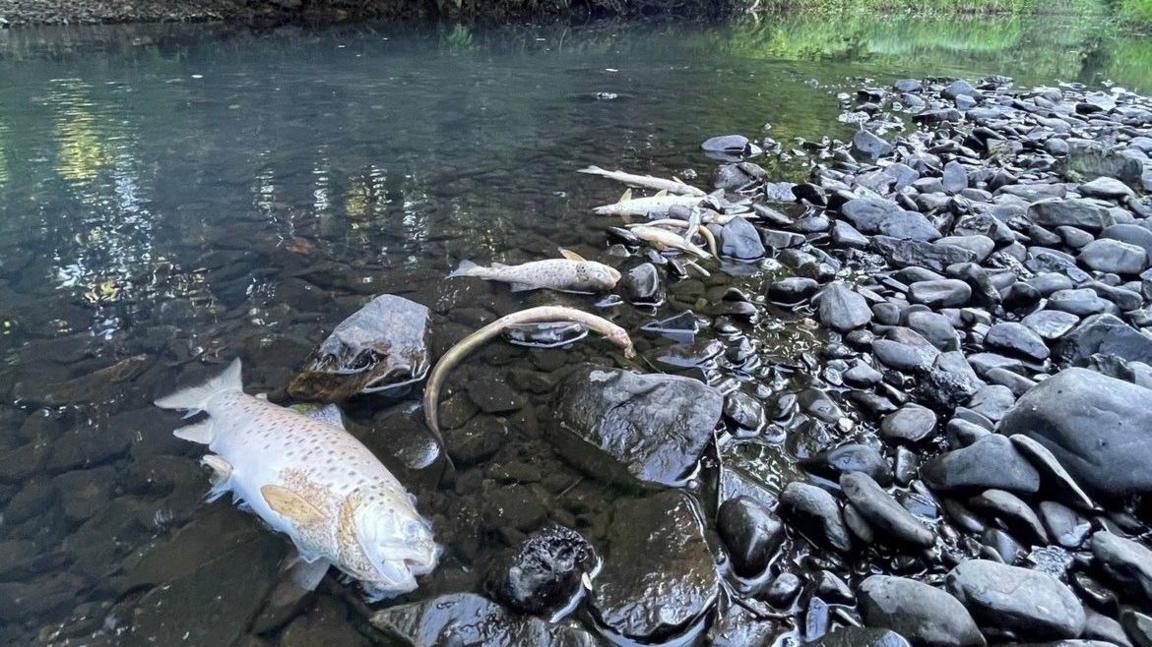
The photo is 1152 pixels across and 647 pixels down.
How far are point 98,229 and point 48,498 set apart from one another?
4241mm

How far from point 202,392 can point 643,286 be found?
3.16 m

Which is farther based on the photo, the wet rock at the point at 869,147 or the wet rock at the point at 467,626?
the wet rock at the point at 869,147

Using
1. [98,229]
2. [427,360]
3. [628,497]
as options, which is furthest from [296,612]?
[98,229]

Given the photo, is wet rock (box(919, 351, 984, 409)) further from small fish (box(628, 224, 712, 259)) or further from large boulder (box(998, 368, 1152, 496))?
small fish (box(628, 224, 712, 259))

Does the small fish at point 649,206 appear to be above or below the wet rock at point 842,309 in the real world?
above

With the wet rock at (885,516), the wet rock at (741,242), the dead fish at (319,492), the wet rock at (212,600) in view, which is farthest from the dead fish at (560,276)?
the wet rock at (212,600)

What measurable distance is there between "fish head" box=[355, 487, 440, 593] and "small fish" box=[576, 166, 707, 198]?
550 centimetres

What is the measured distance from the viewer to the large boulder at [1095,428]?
2902 mm

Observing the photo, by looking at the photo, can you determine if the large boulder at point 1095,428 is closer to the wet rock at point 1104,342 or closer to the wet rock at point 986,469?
the wet rock at point 986,469

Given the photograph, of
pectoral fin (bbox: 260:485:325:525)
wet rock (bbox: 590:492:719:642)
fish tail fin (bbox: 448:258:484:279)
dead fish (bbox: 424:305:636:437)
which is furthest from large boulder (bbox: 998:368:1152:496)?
fish tail fin (bbox: 448:258:484:279)

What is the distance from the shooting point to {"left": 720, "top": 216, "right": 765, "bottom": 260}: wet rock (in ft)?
19.3

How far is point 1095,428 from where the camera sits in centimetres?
300

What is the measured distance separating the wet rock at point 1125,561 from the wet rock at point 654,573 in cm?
154

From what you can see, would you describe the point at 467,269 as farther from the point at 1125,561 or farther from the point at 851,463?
the point at 1125,561
